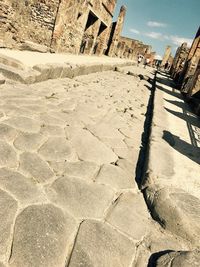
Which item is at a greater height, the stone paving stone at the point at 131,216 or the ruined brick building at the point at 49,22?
the ruined brick building at the point at 49,22

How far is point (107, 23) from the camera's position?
17844 millimetres

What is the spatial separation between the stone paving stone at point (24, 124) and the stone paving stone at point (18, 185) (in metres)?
0.91

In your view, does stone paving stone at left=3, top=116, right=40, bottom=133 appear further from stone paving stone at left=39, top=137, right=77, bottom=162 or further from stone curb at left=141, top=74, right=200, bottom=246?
stone curb at left=141, top=74, right=200, bottom=246

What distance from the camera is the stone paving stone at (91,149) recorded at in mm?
2791

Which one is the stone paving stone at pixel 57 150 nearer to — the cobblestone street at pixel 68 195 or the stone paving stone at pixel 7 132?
the cobblestone street at pixel 68 195

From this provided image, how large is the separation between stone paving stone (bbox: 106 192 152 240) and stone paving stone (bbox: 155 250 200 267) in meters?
0.25

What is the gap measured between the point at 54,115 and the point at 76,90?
240cm

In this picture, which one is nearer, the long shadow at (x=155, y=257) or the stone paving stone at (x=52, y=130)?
the long shadow at (x=155, y=257)

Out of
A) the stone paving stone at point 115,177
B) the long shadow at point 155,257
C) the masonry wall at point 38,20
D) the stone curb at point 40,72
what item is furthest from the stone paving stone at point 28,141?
the masonry wall at point 38,20


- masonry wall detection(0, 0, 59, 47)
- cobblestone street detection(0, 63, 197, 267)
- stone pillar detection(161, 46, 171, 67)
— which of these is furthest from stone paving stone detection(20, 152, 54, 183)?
stone pillar detection(161, 46, 171, 67)

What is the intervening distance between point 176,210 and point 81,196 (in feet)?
2.58

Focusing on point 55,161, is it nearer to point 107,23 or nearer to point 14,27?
point 14,27

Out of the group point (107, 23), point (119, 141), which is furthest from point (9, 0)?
point (107, 23)

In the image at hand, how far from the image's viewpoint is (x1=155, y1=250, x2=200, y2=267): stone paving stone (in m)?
1.53
